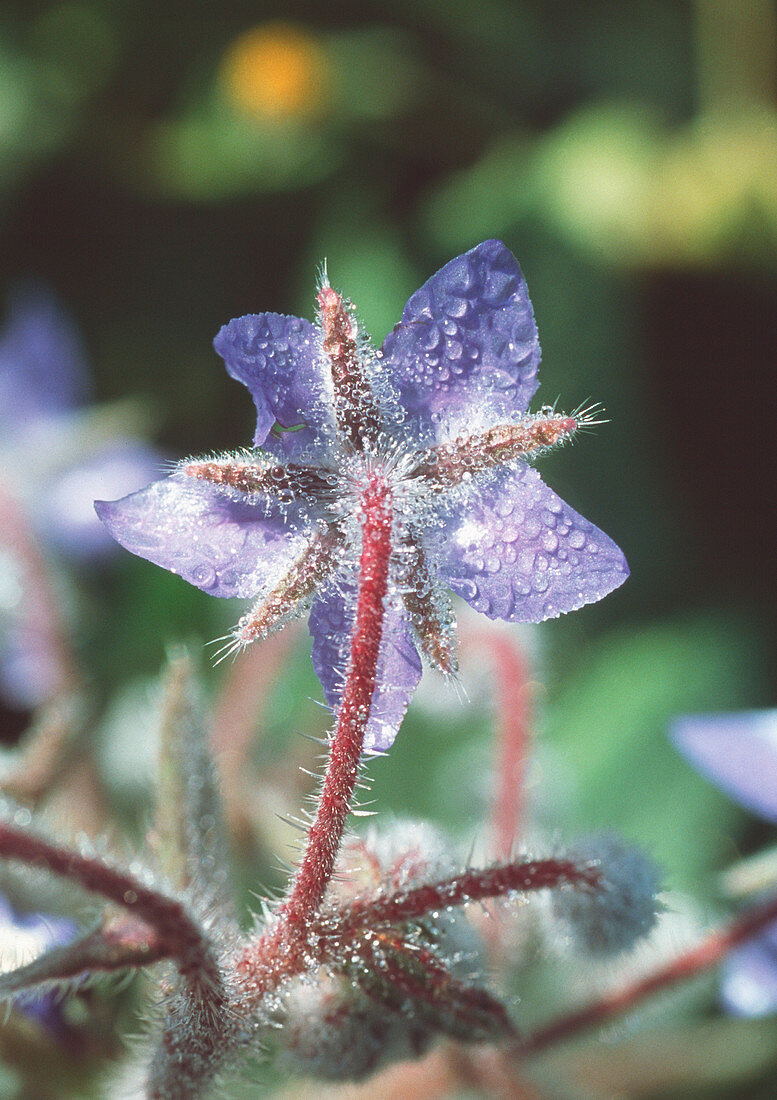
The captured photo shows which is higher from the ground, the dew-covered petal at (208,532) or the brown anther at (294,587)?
the dew-covered petal at (208,532)

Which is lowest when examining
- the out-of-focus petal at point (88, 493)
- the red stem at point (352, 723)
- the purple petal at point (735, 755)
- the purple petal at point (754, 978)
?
the purple petal at point (754, 978)

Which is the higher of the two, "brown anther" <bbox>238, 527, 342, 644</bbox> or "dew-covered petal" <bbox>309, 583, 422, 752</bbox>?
"brown anther" <bbox>238, 527, 342, 644</bbox>

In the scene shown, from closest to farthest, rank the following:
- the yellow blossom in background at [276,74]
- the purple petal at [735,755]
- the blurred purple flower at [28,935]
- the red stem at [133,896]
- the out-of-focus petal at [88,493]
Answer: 1. the red stem at [133,896]
2. the blurred purple flower at [28,935]
3. the purple petal at [735,755]
4. the out-of-focus petal at [88,493]
5. the yellow blossom in background at [276,74]

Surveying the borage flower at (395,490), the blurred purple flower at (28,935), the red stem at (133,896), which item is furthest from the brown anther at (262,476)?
the blurred purple flower at (28,935)

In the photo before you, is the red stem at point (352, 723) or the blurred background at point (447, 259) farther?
the blurred background at point (447, 259)

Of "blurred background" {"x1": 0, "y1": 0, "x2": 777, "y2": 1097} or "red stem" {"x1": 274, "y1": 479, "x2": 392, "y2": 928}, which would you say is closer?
"red stem" {"x1": 274, "y1": 479, "x2": 392, "y2": 928}

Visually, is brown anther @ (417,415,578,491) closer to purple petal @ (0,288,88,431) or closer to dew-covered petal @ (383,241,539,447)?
dew-covered petal @ (383,241,539,447)

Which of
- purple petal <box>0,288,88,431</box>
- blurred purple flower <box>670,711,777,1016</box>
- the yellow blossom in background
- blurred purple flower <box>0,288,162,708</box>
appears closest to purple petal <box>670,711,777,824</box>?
blurred purple flower <box>670,711,777,1016</box>

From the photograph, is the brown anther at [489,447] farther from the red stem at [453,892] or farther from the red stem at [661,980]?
the red stem at [661,980]
